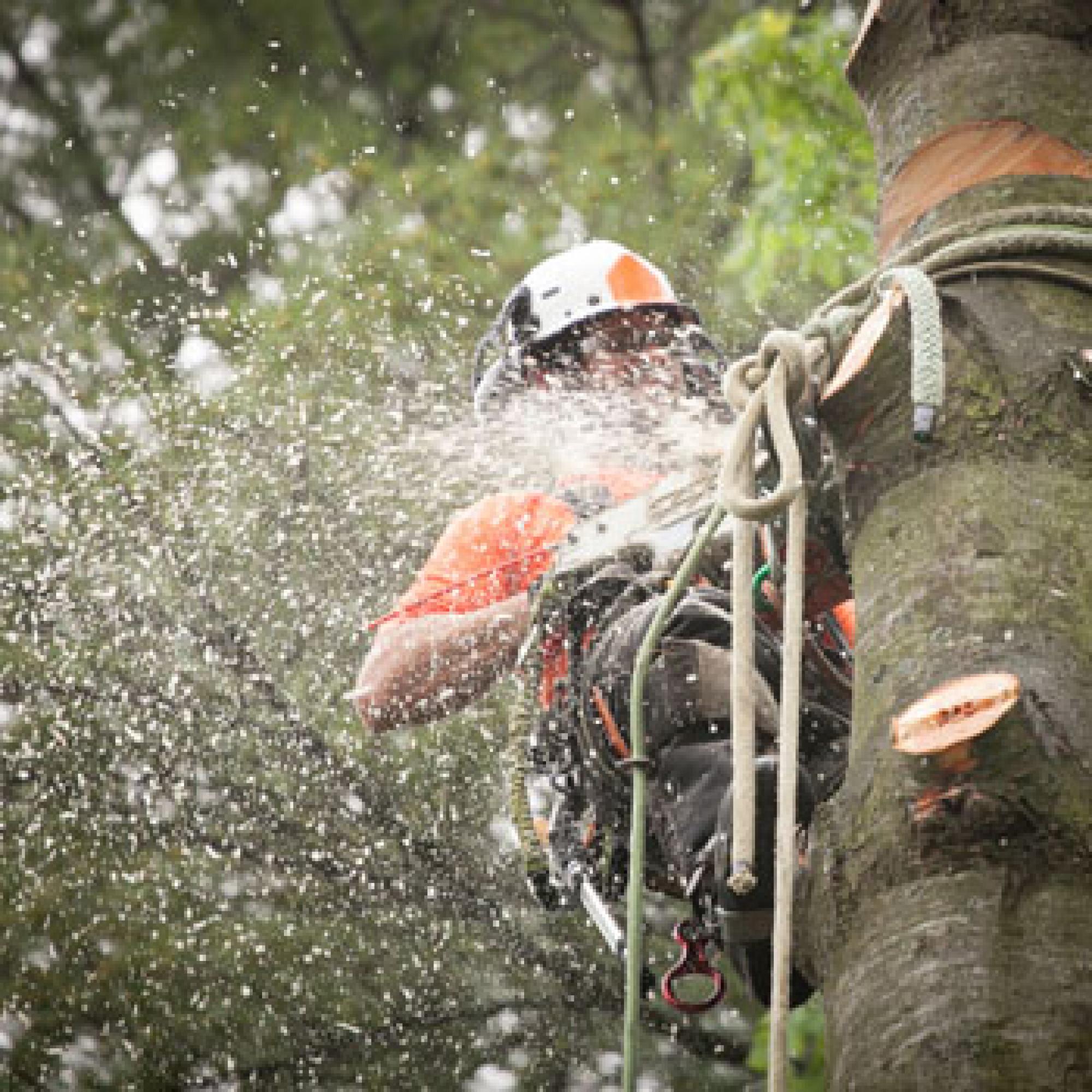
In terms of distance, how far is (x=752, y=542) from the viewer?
1588 millimetres

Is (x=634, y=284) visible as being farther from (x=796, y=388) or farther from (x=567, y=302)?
(x=796, y=388)

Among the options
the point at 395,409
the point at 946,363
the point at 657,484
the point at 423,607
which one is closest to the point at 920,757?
the point at 946,363

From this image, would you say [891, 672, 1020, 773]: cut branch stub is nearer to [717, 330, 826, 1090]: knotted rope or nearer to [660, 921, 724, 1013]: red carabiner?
[717, 330, 826, 1090]: knotted rope

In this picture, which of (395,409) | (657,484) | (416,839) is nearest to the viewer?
(657,484)

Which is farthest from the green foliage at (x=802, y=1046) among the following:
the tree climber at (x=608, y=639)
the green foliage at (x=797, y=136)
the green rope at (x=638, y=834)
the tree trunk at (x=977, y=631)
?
the tree trunk at (x=977, y=631)

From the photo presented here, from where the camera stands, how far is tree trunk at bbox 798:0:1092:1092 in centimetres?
113

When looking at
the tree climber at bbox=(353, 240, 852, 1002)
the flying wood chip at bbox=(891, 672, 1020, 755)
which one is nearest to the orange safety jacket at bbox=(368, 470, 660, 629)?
the tree climber at bbox=(353, 240, 852, 1002)

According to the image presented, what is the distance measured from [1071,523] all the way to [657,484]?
109 centimetres

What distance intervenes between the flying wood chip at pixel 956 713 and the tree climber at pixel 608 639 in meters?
0.57

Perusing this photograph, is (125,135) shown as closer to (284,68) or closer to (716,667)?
(284,68)

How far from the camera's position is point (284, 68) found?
6832 millimetres

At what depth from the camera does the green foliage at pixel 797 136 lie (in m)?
4.27

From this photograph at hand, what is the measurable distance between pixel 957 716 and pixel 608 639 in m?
1.14

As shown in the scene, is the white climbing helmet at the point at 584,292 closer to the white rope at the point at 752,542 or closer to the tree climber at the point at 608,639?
the tree climber at the point at 608,639
